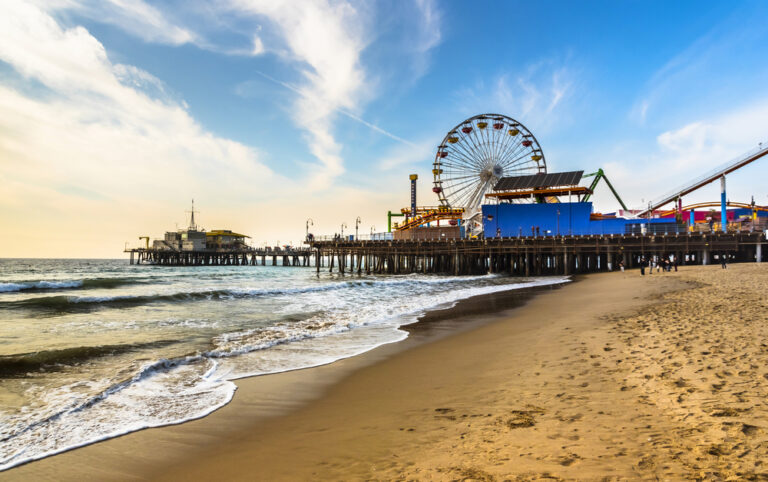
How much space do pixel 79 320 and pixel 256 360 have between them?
9999 millimetres

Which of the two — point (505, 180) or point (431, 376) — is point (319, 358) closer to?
point (431, 376)

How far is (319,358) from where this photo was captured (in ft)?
26.0

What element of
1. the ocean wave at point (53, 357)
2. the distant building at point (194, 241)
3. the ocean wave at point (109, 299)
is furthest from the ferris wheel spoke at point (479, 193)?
the distant building at point (194, 241)

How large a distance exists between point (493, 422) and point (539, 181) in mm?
46352

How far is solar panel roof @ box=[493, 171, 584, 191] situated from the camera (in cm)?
4453

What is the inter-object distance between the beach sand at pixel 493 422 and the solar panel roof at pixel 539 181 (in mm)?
40160

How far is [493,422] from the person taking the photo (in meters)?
4.10

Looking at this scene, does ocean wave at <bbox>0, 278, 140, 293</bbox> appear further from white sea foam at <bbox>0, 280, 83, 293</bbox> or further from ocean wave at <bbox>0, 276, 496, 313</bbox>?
ocean wave at <bbox>0, 276, 496, 313</bbox>

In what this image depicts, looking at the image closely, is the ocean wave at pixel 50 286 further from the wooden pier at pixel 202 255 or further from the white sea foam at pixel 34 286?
the wooden pier at pixel 202 255

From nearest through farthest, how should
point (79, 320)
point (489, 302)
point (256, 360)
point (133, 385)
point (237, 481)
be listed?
point (237, 481) → point (133, 385) → point (256, 360) → point (79, 320) → point (489, 302)

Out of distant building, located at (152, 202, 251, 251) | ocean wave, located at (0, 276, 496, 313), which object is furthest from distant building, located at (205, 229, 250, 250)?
ocean wave, located at (0, 276, 496, 313)

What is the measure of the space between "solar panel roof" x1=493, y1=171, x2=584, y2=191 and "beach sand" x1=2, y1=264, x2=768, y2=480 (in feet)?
132

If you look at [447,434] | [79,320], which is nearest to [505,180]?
[79,320]

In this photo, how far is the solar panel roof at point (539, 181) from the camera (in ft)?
146
